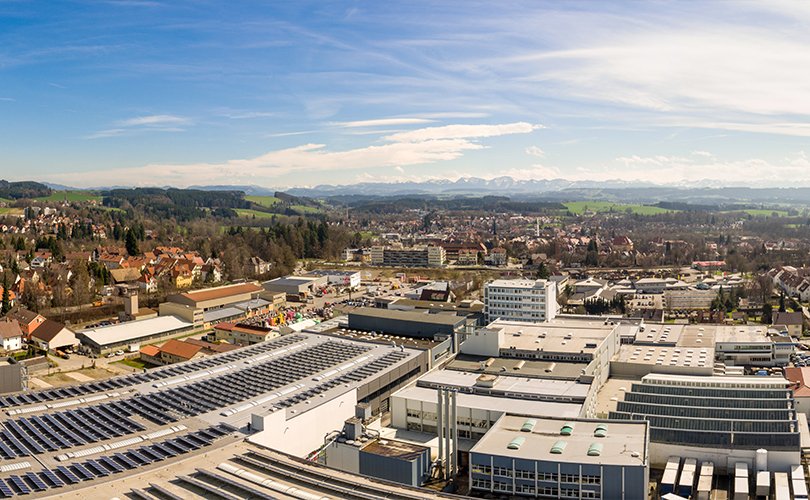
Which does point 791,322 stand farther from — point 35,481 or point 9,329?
point 9,329

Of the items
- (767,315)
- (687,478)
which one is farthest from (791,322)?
(687,478)

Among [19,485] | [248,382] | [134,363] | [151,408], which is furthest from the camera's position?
[134,363]

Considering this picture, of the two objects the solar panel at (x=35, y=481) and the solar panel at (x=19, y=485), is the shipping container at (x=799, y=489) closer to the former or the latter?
the solar panel at (x=35, y=481)

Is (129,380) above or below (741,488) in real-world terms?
above

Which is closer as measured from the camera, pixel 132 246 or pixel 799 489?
pixel 799 489

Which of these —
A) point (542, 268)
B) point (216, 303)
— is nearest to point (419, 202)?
point (542, 268)

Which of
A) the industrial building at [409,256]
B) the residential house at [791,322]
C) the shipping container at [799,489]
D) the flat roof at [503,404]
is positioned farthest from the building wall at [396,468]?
the industrial building at [409,256]

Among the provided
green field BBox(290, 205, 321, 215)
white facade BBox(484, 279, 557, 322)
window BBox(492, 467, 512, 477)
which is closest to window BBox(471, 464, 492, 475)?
window BBox(492, 467, 512, 477)

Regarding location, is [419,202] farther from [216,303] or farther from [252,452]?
[252,452]
